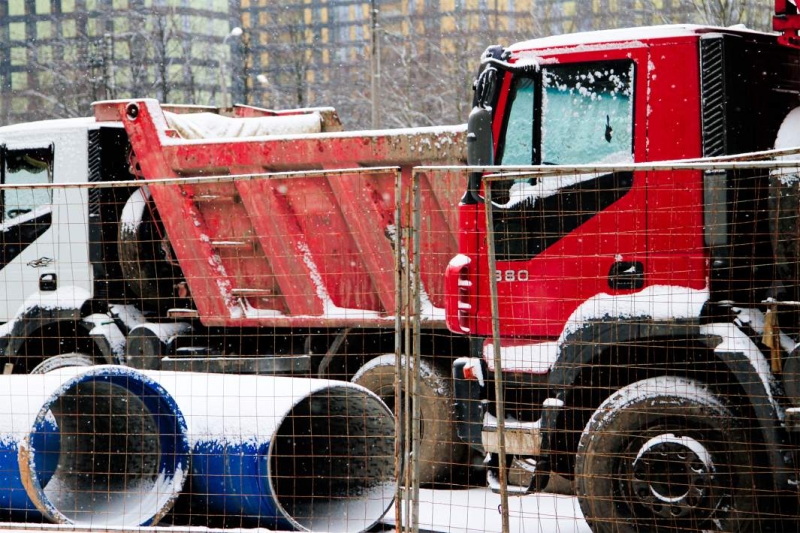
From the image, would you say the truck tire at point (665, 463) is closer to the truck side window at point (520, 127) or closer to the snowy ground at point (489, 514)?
the snowy ground at point (489, 514)

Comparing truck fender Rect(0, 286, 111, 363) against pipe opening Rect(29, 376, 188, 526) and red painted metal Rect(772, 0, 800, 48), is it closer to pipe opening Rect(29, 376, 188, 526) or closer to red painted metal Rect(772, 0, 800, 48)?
pipe opening Rect(29, 376, 188, 526)

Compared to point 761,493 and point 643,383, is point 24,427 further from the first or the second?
point 761,493

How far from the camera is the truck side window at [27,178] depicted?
409 inches

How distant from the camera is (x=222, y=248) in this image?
31.7 feet

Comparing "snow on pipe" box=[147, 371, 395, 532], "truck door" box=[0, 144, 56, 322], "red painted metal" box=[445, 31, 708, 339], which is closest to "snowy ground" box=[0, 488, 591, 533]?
"snow on pipe" box=[147, 371, 395, 532]

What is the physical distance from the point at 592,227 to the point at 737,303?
0.97 meters

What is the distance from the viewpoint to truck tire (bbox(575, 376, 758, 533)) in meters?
5.87

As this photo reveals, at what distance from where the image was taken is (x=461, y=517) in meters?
7.32

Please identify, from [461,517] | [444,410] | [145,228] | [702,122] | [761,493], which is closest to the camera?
[761,493]

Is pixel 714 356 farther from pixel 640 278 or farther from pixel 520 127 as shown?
pixel 520 127

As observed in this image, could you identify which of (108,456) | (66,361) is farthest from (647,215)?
(66,361)

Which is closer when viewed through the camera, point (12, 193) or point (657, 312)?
point (657, 312)

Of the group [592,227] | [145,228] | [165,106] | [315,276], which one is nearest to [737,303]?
[592,227]

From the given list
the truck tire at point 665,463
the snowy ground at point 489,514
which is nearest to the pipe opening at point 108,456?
the snowy ground at point 489,514
